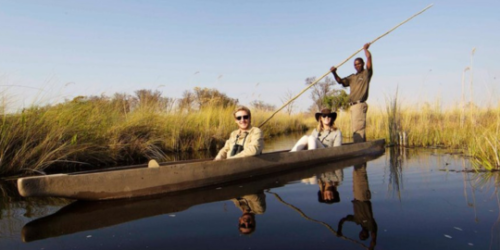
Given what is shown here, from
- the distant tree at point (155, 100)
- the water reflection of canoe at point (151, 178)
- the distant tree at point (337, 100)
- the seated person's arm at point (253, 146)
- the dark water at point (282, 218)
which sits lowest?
the dark water at point (282, 218)

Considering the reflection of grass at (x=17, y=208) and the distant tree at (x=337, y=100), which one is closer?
the reflection of grass at (x=17, y=208)

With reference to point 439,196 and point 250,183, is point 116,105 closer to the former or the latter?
point 250,183

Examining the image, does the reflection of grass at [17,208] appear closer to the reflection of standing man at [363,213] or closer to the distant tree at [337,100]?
the reflection of standing man at [363,213]

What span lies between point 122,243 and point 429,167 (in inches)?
209

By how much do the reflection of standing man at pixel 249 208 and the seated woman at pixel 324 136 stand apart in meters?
2.72

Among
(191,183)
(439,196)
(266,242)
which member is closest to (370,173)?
(439,196)

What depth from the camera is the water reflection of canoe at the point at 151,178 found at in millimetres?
3705

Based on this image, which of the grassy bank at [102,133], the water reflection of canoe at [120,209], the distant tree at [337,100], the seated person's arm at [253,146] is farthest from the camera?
the distant tree at [337,100]

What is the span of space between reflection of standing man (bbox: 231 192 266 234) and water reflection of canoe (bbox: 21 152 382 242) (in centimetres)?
20

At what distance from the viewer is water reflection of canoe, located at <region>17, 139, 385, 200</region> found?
3.71 metres

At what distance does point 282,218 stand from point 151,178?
1.84 meters

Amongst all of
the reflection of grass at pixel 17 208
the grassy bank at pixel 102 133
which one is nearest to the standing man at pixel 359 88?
the grassy bank at pixel 102 133

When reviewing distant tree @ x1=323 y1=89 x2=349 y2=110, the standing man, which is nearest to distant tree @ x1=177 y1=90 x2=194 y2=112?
the standing man

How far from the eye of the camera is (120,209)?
3859mm
